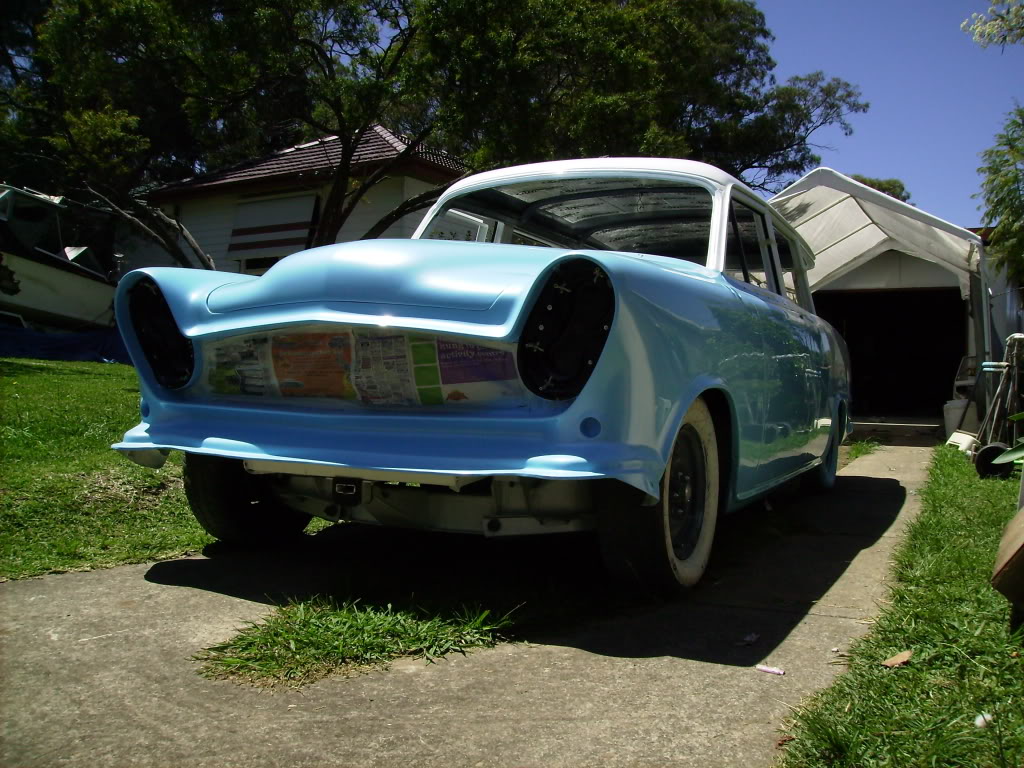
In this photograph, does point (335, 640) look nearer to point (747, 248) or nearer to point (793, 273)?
point (747, 248)

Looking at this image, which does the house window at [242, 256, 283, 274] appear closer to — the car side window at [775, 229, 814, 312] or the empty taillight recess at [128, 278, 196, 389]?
the car side window at [775, 229, 814, 312]

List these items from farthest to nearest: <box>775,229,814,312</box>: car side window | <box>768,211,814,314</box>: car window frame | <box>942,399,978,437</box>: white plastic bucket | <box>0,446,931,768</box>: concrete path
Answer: <box>942,399,978,437</box>: white plastic bucket → <box>775,229,814,312</box>: car side window → <box>768,211,814,314</box>: car window frame → <box>0,446,931,768</box>: concrete path

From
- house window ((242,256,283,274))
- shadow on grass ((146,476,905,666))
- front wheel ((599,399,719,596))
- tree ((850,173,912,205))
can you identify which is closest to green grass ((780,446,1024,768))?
shadow on grass ((146,476,905,666))

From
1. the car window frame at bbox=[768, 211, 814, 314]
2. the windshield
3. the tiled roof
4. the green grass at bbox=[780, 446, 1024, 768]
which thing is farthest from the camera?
the tiled roof

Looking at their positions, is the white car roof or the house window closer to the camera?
the white car roof

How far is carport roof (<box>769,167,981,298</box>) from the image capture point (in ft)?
37.7

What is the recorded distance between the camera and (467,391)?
2801mm

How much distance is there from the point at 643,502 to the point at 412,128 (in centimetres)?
1565

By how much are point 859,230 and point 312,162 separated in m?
11.2

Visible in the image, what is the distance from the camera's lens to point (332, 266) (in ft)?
9.55

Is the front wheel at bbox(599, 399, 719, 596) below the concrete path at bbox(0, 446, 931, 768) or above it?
above

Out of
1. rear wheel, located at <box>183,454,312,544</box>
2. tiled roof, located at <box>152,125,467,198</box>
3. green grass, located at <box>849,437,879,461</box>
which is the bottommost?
green grass, located at <box>849,437,879,461</box>

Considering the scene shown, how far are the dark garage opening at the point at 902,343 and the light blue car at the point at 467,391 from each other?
46.5ft

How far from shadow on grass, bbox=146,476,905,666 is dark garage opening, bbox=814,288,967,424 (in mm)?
13198
